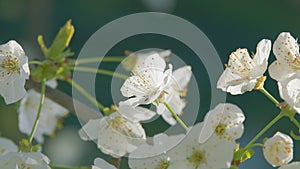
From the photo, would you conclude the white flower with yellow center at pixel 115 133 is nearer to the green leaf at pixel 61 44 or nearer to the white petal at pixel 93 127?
the white petal at pixel 93 127

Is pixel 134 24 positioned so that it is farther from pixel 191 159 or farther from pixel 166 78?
pixel 191 159

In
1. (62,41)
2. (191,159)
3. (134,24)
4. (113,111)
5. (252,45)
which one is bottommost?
(191,159)

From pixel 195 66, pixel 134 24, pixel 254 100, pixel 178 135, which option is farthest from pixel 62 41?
pixel 254 100

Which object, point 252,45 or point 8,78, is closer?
point 8,78

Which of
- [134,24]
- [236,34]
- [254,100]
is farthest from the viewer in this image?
[236,34]

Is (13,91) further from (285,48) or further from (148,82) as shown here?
(285,48)

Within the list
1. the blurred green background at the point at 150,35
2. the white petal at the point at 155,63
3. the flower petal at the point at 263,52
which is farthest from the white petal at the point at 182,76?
the blurred green background at the point at 150,35
